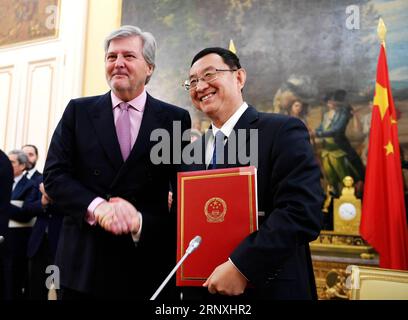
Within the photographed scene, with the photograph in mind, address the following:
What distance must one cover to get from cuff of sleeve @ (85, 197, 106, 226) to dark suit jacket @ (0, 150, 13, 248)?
238cm

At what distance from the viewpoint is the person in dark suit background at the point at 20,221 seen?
5.26m

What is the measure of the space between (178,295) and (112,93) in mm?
970

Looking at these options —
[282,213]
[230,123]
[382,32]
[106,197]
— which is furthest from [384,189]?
[106,197]

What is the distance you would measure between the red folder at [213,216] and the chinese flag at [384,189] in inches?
136

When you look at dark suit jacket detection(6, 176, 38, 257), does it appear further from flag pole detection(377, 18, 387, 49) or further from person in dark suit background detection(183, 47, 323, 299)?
flag pole detection(377, 18, 387, 49)

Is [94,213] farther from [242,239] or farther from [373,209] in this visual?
[373,209]

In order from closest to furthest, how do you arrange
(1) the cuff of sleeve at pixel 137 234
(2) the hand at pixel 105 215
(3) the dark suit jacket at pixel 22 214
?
1. (2) the hand at pixel 105 215
2. (1) the cuff of sleeve at pixel 137 234
3. (3) the dark suit jacket at pixel 22 214

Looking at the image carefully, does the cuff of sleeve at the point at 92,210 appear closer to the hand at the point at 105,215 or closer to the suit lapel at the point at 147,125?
the hand at the point at 105,215

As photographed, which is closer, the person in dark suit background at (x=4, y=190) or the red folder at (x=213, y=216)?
the red folder at (x=213, y=216)

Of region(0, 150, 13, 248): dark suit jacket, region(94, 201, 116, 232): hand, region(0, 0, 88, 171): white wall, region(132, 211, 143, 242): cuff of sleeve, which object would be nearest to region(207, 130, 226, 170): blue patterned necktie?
region(132, 211, 143, 242): cuff of sleeve

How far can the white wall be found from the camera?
7.36 metres

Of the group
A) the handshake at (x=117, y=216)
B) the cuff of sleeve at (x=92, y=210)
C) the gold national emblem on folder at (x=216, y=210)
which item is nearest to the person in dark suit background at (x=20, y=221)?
the cuff of sleeve at (x=92, y=210)
